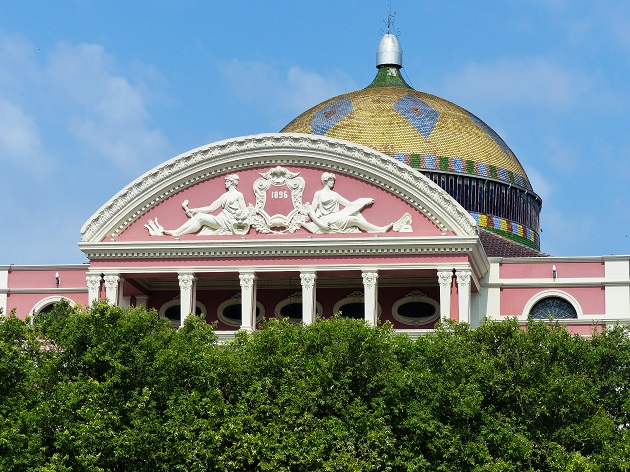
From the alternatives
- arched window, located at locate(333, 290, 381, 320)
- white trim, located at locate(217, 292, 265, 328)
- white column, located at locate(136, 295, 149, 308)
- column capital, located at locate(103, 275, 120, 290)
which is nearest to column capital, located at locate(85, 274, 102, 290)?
column capital, located at locate(103, 275, 120, 290)

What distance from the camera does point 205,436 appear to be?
67.1 m

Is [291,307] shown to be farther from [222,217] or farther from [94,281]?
[94,281]

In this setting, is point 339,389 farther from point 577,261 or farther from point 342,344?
point 577,261

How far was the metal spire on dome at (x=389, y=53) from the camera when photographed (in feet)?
339

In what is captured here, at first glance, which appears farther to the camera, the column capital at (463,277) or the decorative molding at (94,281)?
the decorative molding at (94,281)

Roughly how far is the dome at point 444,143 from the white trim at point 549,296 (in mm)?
10819

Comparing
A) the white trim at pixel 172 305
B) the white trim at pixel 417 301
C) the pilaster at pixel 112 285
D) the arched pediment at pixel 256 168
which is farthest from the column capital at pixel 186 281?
the white trim at pixel 417 301

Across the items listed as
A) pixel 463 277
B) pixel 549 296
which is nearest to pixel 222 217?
pixel 463 277

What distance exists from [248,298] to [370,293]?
4.91 metres

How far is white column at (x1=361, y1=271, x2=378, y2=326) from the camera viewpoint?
80500 millimetres

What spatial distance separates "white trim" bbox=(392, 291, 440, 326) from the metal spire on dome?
22.4 meters

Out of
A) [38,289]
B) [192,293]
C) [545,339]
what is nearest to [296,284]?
[192,293]

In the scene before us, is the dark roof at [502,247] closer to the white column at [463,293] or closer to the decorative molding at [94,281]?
the white column at [463,293]

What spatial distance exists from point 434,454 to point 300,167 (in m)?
18.5
